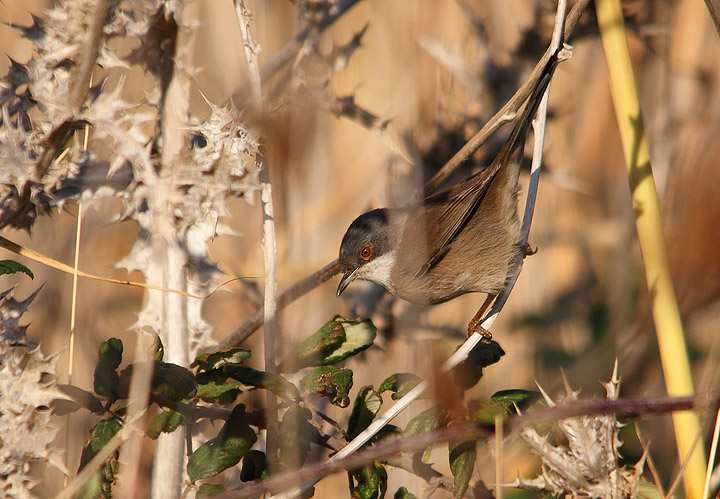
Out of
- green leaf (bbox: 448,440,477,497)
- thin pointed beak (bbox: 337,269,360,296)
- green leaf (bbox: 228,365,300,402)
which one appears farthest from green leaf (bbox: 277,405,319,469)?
thin pointed beak (bbox: 337,269,360,296)

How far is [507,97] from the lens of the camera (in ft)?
10.6

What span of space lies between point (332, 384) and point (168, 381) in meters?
0.44

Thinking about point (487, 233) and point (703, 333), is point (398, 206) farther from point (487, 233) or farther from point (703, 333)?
point (703, 333)

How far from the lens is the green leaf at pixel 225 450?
5.14 feet

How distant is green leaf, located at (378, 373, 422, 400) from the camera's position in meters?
1.76

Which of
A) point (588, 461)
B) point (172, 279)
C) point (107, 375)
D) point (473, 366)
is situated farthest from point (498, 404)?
point (172, 279)

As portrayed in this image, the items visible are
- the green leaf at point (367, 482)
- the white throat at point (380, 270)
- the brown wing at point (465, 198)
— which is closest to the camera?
the green leaf at point (367, 482)

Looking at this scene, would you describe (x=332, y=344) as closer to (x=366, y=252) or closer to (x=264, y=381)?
(x=264, y=381)

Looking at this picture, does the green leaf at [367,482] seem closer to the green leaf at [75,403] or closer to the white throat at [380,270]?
the green leaf at [75,403]

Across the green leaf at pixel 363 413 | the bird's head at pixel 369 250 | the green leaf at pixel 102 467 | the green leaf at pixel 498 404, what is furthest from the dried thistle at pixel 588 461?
the bird's head at pixel 369 250

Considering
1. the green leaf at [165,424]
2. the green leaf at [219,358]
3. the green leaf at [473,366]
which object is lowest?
the green leaf at [165,424]

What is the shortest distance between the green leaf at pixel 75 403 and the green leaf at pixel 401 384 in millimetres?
784

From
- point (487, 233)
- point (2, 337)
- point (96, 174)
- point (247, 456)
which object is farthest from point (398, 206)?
point (2, 337)

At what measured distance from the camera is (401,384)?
1.80 meters
